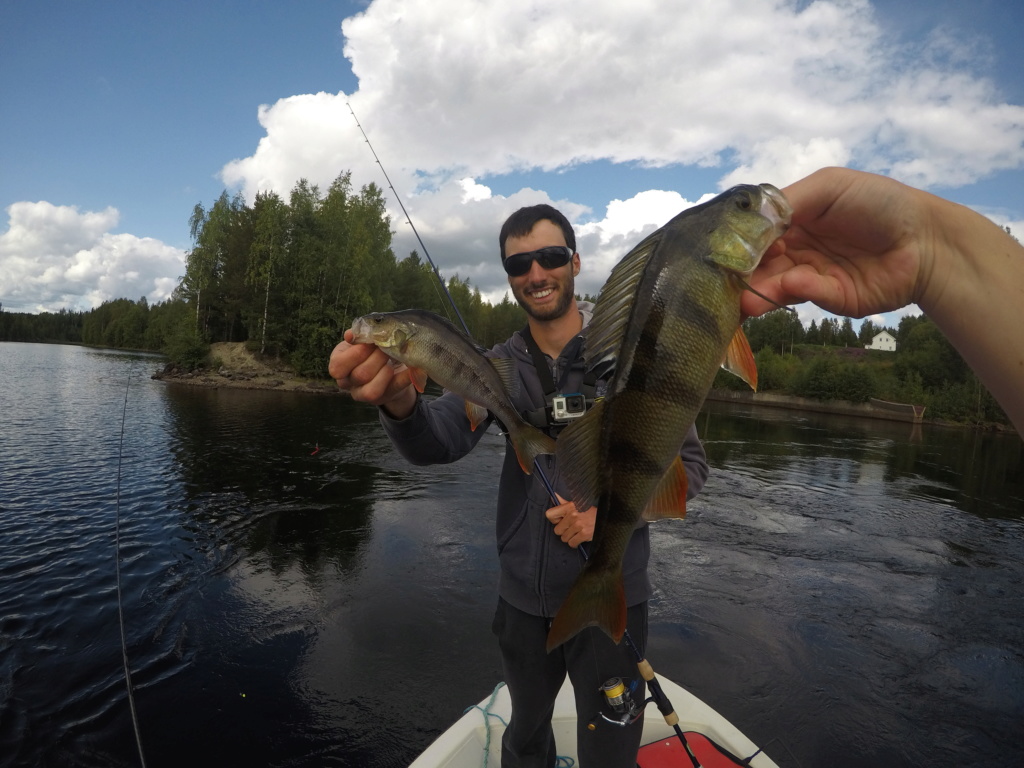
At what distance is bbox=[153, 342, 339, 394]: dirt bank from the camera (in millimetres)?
41797

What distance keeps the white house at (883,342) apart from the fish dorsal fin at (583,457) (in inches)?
4751

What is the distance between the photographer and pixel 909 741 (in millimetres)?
6047

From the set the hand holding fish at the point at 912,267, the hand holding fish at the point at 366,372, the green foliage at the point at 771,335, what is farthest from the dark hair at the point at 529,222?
the green foliage at the point at 771,335

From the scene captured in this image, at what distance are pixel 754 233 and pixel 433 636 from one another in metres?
7.18

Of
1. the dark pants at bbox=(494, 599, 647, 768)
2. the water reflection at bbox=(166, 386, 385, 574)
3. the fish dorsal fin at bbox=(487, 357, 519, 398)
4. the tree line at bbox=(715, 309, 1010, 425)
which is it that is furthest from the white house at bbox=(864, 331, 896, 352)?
the fish dorsal fin at bbox=(487, 357, 519, 398)

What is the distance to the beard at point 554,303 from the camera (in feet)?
11.9

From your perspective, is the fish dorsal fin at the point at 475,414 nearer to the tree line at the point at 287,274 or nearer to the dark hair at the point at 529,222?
the dark hair at the point at 529,222

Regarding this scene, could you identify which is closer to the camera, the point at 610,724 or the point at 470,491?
the point at 610,724

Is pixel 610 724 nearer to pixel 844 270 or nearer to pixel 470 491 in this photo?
pixel 844 270

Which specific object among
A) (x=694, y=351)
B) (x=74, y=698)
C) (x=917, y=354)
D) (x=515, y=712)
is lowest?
(x=74, y=698)

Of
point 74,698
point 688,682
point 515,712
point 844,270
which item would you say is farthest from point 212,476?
point 844,270

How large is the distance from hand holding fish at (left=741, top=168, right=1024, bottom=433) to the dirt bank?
41.3 m

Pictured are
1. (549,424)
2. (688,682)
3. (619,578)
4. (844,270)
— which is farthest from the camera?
(688,682)

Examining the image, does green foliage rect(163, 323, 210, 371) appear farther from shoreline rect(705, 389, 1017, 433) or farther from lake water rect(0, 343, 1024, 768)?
shoreline rect(705, 389, 1017, 433)
